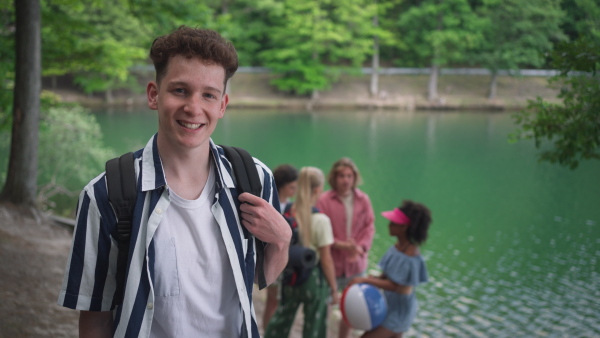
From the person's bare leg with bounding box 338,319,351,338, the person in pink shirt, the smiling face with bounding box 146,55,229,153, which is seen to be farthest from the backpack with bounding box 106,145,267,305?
the person's bare leg with bounding box 338,319,351,338

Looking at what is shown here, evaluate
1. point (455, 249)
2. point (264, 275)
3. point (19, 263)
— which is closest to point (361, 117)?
point (455, 249)

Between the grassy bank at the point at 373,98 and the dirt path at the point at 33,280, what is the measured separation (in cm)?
2402

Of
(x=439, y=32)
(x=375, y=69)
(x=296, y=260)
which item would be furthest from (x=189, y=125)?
(x=375, y=69)

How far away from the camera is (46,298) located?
4746mm

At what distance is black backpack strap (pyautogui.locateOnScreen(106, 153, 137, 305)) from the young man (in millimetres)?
17

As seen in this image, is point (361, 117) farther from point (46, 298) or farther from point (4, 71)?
point (46, 298)

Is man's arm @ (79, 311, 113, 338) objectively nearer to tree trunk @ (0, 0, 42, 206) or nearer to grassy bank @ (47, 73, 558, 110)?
tree trunk @ (0, 0, 42, 206)

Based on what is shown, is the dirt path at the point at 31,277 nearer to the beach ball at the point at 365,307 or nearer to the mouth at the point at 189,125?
the beach ball at the point at 365,307

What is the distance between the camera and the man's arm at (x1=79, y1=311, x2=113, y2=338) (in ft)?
4.96

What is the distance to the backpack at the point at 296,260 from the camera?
3.50 metres

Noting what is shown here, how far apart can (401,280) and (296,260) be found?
2.46 ft

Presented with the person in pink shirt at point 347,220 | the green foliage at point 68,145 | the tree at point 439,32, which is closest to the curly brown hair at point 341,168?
the person in pink shirt at point 347,220

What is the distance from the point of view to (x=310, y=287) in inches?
149

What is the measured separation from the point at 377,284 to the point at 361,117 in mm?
24396
